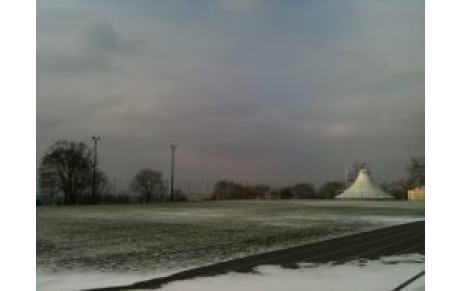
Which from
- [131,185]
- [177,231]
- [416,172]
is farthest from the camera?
[177,231]

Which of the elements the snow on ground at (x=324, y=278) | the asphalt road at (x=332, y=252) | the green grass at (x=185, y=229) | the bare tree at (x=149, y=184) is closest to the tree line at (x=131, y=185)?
the bare tree at (x=149, y=184)

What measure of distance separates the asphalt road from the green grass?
0.28m

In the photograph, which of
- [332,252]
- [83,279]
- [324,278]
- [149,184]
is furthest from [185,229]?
[324,278]

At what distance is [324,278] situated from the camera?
6.63 metres

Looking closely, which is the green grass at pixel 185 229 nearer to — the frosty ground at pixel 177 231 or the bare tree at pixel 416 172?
the frosty ground at pixel 177 231

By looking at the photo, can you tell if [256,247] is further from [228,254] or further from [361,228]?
[361,228]

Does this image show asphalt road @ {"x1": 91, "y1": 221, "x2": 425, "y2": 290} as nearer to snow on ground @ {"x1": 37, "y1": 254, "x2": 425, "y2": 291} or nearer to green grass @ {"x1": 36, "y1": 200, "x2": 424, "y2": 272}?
snow on ground @ {"x1": 37, "y1": 254, "x2": 425, "y2": 291}

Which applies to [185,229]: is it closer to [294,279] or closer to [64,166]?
[64,166]

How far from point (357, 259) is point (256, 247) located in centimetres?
143

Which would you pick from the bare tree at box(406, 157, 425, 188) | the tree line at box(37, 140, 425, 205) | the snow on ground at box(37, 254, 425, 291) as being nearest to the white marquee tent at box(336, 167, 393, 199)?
the tree line at box(37, 140, 425, 205)

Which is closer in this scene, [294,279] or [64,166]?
[294,279]

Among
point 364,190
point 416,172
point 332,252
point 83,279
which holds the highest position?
point 416,172

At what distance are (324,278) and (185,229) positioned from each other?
373 centimetres
